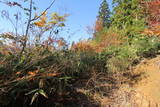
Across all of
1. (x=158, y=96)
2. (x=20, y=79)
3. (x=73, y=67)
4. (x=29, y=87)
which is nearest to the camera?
(x=20, y=79)

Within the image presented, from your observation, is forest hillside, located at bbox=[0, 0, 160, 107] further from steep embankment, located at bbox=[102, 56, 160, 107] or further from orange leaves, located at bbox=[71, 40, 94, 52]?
orange leaves, located at bbox=[71, 40, 94, 52]

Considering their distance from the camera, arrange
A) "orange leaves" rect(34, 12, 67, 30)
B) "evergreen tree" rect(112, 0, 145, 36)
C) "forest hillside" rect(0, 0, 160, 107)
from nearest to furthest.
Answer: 1. "forest hillside" rect(0, 0, 160, 107)
2. "orange leaves" rect(34, 12, 67, 30)
3. "evergreen tree" rect(112, 0, 145, 36)

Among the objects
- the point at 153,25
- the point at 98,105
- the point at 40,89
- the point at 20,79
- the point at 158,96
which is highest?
the point at 153,25

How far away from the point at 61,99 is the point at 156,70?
2.72 metres

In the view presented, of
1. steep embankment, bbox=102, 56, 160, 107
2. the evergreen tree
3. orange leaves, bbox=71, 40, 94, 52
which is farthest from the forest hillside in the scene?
the evergreen tree

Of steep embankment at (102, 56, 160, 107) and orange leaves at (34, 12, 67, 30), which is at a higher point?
orange leaves at (34, 12, 67, 30)

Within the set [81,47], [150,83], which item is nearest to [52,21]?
[81,47]

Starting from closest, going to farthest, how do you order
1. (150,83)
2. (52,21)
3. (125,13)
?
(150,83) < (52,21) < (125,13)

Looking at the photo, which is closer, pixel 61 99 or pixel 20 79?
pixel 20 79

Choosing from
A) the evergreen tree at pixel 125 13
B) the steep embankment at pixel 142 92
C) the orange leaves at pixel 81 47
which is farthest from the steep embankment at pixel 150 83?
the evergreen tree at pixel 125 13

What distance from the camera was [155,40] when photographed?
5.09 m

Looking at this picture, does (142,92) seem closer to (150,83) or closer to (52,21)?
(150,83)

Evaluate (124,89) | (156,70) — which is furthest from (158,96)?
(156,70)

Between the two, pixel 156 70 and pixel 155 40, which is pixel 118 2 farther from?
pixel 156 70
